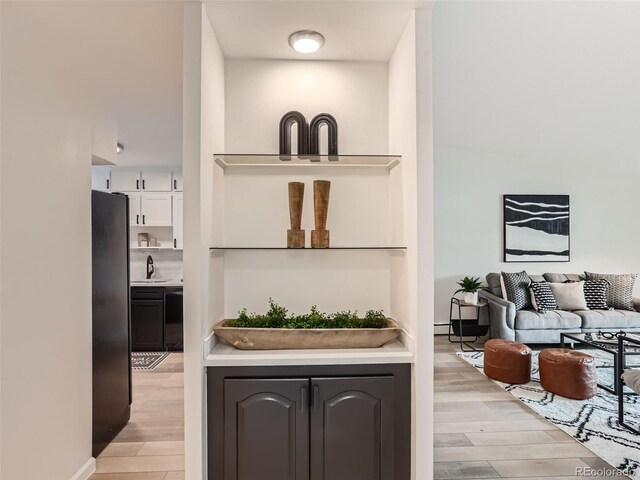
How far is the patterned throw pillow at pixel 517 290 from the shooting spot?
5242 mm

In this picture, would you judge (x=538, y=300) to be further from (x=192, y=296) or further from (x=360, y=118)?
(x=192, y=296)

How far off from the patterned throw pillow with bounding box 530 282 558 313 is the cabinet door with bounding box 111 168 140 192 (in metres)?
A: 5.74

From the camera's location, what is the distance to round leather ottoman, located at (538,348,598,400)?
3.46 metres

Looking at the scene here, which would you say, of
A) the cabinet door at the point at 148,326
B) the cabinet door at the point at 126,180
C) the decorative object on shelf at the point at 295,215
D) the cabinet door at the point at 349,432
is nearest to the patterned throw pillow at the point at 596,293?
the cabinet door at the point at 349,432

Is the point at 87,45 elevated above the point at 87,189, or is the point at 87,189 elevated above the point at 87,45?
the point at 87,45

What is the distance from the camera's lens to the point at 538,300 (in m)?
5.21

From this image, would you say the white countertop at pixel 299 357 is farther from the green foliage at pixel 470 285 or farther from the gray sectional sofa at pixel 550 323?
the green foliage at pixel 470 285

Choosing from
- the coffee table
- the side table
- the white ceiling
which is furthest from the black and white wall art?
the white ceiling

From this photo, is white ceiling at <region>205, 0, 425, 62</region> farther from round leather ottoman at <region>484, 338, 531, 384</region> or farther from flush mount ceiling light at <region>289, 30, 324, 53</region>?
round leather ottoman at <region>484, 338, 531, 384</region>

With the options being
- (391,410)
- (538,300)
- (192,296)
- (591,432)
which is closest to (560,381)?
(591,432)

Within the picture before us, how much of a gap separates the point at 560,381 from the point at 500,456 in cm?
134

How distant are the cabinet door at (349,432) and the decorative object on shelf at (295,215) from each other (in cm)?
68

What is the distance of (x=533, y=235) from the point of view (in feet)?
20.0

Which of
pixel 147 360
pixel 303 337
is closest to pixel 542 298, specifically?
pixel 303 337
